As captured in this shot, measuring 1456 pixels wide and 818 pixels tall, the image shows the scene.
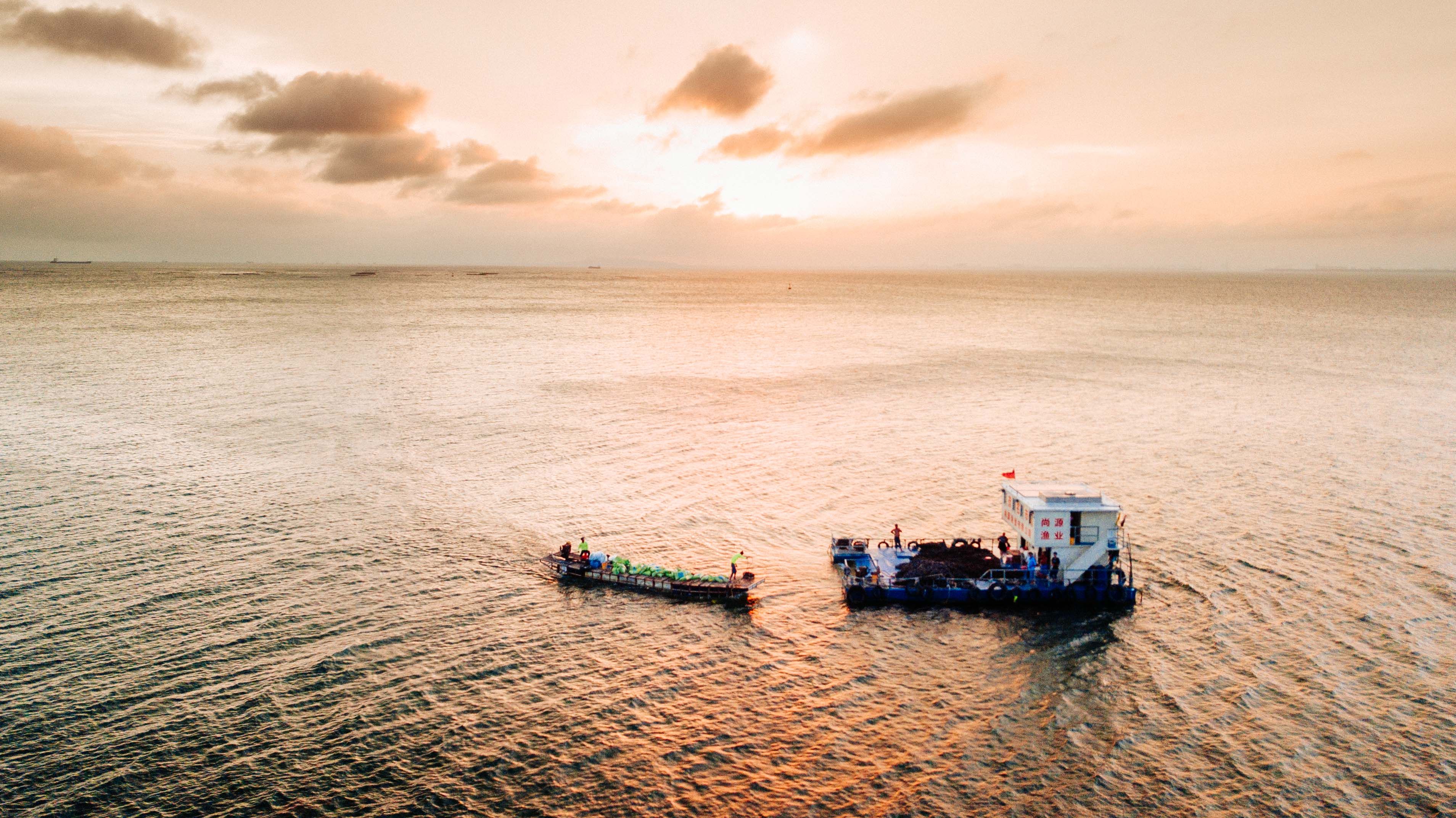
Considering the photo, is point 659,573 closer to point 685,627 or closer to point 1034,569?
point 685,627

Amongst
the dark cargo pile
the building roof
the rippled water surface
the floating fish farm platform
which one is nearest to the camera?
the rippled water surface

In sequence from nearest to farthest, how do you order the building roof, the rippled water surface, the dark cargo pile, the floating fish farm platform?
1. the rippled water surface
2. the floating fish farm platform
3. the dark cargo pile
4. the building roof

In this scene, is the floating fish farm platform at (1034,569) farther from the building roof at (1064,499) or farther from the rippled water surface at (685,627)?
the rippled water surface at (685,627)

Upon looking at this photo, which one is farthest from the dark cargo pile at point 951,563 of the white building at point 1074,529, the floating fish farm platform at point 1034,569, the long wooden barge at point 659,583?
the long wooden barge at point 659,583

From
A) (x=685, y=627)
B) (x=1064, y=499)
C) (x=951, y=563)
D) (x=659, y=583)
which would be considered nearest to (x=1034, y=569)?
(x=1064, y=499)

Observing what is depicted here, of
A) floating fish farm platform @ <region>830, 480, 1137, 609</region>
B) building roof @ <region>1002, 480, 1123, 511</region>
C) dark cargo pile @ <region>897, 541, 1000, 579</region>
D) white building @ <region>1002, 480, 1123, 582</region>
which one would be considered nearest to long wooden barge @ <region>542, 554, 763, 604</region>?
floating fish farm platform @ <region>830, 480, 1137, 609</region>

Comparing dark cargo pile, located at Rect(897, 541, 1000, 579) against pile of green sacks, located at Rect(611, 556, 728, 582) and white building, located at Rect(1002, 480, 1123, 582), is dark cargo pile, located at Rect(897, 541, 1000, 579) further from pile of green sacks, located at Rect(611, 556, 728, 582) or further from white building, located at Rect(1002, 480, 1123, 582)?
pile of green sacks, located at Rect(611, 556, 728, 582)

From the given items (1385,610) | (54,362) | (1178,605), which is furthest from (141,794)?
(54,362)
